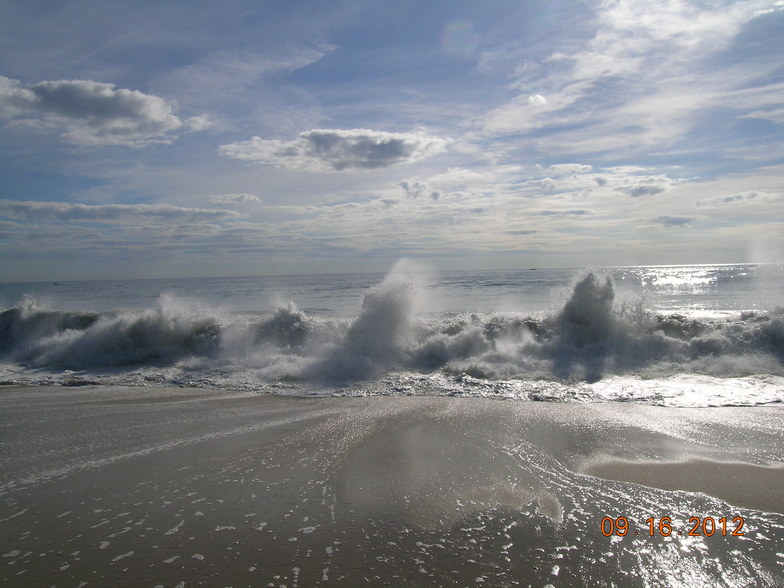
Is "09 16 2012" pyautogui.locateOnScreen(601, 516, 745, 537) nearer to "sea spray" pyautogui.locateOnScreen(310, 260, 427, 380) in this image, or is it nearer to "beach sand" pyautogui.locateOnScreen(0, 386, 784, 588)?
"beach sand" pyautogui.locateOnScreen(0, 386, 784, 588)

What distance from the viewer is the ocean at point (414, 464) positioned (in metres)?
3.28

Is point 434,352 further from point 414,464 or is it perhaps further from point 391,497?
point 391,497

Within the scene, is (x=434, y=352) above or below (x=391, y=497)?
below

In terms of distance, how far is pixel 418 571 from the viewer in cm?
315

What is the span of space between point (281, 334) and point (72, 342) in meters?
5.99

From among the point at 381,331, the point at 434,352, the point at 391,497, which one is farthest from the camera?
the point at 381,331

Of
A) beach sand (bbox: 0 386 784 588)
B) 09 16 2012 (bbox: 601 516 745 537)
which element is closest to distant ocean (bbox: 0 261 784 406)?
beach sand (bbox: 0 386 784 588)

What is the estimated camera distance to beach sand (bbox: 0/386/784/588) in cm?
320

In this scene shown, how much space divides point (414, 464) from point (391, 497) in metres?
0.85

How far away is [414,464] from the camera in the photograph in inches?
201

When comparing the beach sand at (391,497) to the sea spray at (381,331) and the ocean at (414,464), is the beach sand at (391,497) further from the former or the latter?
the sea spray at (381,331)

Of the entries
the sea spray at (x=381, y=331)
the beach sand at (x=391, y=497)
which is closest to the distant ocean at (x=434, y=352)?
the sea spray at (x=381, y=331)

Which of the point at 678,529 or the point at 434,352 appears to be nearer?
the point at 678,529

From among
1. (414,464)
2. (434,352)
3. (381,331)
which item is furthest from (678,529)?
(381,331)
